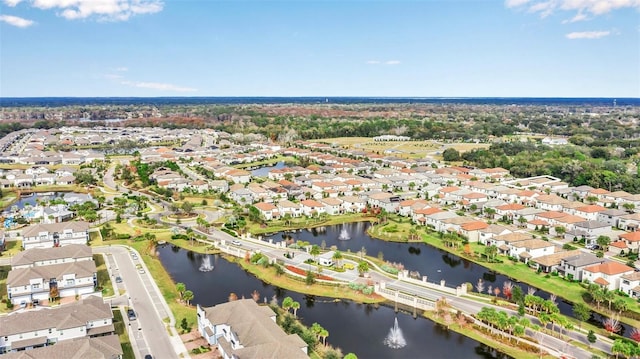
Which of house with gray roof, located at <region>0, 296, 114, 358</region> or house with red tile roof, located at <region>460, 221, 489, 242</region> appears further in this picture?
house with red tile roof, located at <region>460, 221, 489, 242</region>

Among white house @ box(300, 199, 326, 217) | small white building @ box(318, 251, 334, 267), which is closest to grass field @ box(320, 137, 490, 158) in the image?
white house @ box(300, 199, 326, 217)

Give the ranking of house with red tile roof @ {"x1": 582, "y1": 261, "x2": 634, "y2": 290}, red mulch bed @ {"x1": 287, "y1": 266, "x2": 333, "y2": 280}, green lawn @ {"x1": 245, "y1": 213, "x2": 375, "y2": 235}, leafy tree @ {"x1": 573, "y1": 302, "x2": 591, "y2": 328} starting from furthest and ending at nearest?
green lawn @ {"x1": 245, "y1": 213, "x2": 375, "y2": 235}, red mulch bed @ {"x1": 287, "y1": 266, "x2": 333, "y2": 280}, house with red tile roof @ {"x1": 582, "y1": 261, "x2": 634, "y2": 290}, leafy tree @ {"x1": 573, "y1": 302, "x2": 591, "y2": 328}

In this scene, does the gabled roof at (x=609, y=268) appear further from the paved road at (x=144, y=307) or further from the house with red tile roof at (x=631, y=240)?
the paved road at (x=144, y=307)

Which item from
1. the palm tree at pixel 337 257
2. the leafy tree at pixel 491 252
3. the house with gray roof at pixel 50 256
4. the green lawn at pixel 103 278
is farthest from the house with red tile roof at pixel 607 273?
the house with gray roof at pixel 50 256

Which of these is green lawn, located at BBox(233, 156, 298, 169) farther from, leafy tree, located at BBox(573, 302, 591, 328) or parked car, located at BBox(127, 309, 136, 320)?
leafy tree, located at BBox(573, 302, 591, 328)

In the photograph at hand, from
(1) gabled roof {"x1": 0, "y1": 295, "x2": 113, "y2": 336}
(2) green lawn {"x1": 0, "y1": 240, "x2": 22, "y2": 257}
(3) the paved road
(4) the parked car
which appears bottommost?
(3) the paved road

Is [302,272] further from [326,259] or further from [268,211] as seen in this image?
[268,211]
